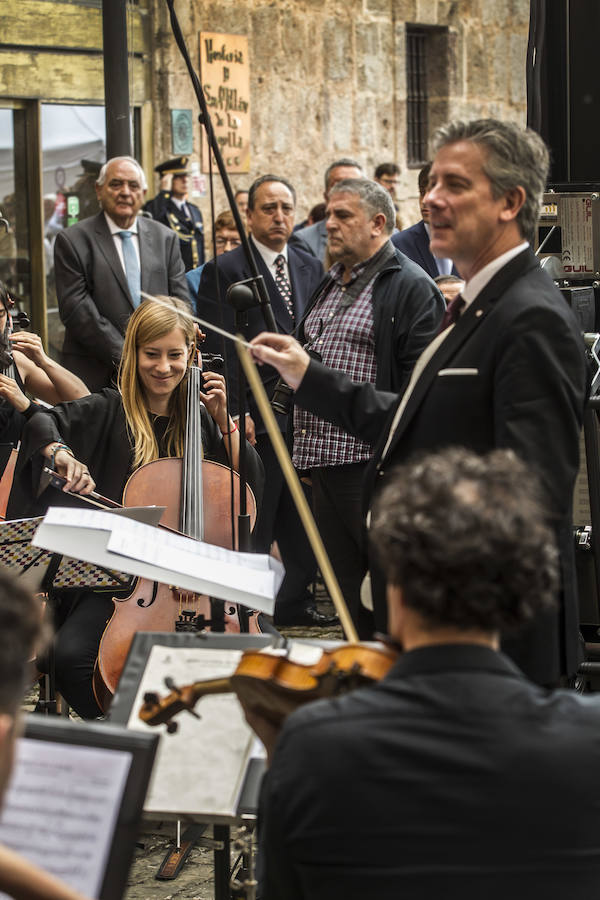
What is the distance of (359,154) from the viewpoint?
36.6 feet

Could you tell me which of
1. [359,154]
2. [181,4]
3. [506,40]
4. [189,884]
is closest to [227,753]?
[189,884]

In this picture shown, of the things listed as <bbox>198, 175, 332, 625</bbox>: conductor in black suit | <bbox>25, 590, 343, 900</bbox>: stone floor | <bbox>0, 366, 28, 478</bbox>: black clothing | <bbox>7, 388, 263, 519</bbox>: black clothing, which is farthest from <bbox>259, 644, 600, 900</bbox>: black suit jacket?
<bbox>198, 175, 332, 625</bbox>: conductor in black suit

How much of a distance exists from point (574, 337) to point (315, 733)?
1.10 metres

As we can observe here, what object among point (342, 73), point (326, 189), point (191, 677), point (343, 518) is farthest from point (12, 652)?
point (342, 73)

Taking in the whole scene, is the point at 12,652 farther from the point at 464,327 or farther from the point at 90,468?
the point at 90,468

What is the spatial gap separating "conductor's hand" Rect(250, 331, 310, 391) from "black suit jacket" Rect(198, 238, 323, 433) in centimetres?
267

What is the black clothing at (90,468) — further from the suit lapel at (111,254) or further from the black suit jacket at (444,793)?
the black suit jacket at (444,793)

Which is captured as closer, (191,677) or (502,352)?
(191,677)

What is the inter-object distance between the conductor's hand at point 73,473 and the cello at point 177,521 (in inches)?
5.5

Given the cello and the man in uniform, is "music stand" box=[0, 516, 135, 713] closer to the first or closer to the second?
the cello

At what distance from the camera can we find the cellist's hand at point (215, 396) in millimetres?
3916

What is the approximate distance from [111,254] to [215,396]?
1.79 meters

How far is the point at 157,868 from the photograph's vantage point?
332cm

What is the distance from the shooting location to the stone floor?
3166mm
